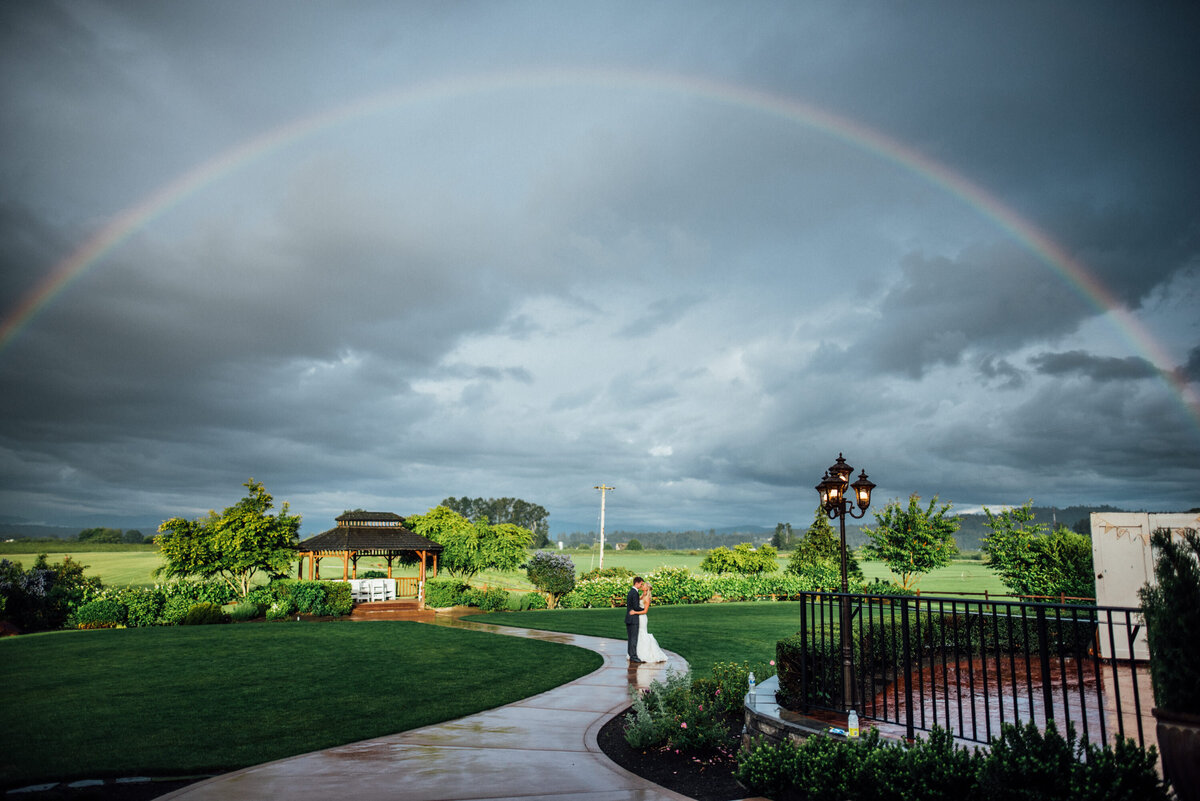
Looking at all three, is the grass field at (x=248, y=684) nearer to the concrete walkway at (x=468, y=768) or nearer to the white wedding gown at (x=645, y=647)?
the concrete walkway at (x=468, y=768)

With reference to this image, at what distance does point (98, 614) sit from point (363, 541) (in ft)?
33.0

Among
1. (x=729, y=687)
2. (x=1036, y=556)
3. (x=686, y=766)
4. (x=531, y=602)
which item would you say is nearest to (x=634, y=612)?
(x=729, y=687)

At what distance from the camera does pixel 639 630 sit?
46.9ft

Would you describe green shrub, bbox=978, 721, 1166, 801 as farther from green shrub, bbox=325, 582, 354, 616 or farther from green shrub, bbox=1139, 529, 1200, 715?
green shrub, bbox=325, 582, 354, 616

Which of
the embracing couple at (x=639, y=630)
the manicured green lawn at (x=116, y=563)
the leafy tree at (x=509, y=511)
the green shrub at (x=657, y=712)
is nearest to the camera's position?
the green shrub at (x=657, y=712)

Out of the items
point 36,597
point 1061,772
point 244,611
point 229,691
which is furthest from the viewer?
point 244,611

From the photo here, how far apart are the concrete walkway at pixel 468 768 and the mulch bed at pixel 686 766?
251mm

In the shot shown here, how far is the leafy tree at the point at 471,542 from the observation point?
1496 inches

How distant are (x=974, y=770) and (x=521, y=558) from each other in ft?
118

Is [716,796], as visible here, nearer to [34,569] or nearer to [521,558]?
[34,569]

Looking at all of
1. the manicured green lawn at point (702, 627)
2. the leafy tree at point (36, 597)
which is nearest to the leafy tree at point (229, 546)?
the leafy tree at point (36, 597)

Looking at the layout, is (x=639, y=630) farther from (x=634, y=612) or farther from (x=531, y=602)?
(x=531, y=602)

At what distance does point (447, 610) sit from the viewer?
28.9 m

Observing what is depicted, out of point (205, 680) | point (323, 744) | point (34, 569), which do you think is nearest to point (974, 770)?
point (323, 744)
